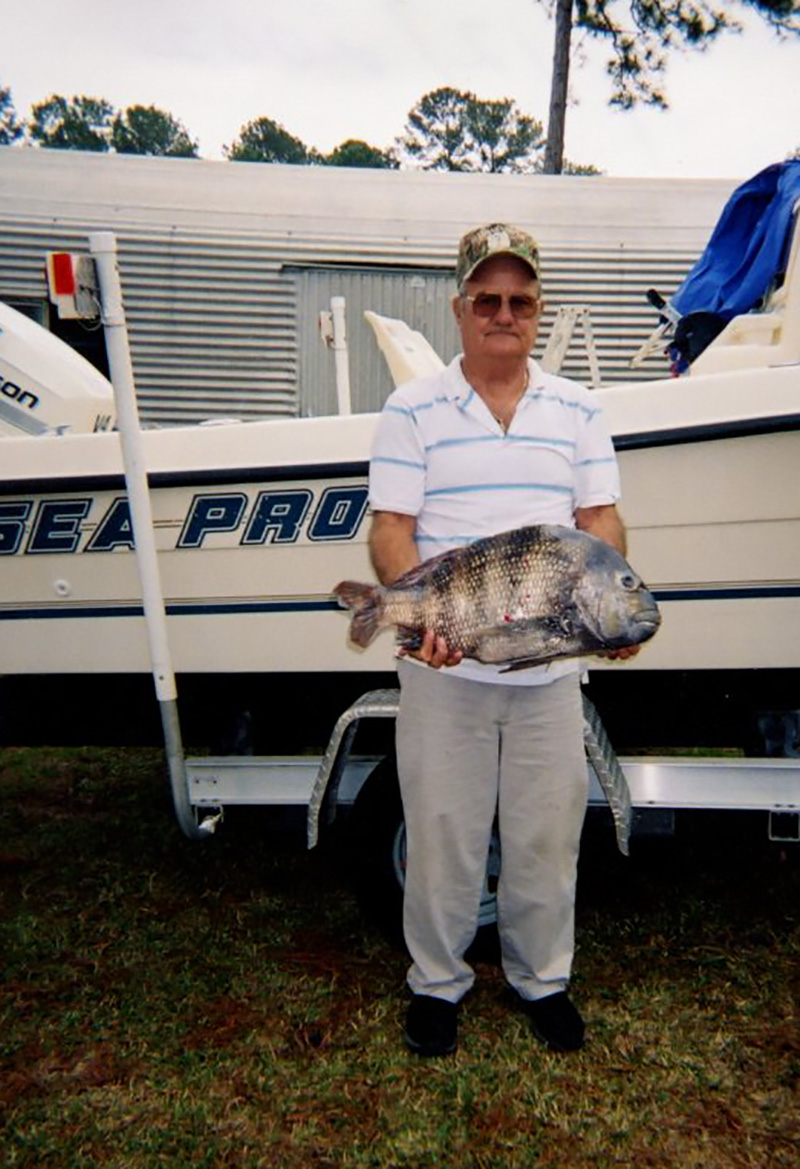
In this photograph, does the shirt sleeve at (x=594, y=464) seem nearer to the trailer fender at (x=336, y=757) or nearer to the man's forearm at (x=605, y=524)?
the man's forearm at (x=605, y=524)

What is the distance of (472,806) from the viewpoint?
265 centimetres

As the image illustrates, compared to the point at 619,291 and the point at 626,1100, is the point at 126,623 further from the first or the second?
the point at 619,291

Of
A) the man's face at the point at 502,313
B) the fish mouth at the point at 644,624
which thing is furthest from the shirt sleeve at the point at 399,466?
the fish mouth at the point at 644,624

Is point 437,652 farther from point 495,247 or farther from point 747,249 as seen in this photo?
point 747,249

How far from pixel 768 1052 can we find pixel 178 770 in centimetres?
183

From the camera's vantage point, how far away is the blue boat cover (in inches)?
140

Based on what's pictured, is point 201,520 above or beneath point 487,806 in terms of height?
above

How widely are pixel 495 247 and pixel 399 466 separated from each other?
0.54 metres

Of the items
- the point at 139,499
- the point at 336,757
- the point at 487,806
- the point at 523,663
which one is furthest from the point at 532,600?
the point at 139,499

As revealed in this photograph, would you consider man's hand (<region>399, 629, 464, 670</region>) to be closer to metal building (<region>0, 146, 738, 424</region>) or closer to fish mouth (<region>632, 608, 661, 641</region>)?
fish mouth (<region>632, 608, 661, 641</region>)

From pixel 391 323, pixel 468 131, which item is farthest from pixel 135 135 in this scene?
pixel 391 323

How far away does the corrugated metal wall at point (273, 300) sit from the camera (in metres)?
8.37

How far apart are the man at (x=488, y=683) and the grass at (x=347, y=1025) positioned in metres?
0.22

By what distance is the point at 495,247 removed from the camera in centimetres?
243
